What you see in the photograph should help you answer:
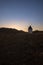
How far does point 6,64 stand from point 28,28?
4224 centimetres

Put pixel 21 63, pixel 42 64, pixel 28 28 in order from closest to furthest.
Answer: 1. pixel 42 64
2. pixel 21 63
3. pixel 28 28

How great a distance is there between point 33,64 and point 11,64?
2277 mm

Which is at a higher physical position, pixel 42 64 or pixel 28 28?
pixel 28 28

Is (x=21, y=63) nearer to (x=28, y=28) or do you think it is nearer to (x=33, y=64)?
(x=33, y=64)

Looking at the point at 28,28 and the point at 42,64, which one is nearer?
the point at 42,64

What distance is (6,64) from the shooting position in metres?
12.0

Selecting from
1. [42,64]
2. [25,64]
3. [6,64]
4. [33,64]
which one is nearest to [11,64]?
[6,64]

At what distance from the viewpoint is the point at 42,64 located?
11.4m

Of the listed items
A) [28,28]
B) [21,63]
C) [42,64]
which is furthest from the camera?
[28,28]

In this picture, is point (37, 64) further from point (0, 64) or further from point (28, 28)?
point (28, 28)

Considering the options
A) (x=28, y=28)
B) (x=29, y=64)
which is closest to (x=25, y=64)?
(x=29, y=64)

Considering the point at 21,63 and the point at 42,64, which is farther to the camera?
the point at 21,63

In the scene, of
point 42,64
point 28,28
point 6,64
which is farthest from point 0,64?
point 28,28

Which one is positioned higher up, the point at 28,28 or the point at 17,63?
the point at 28,28
